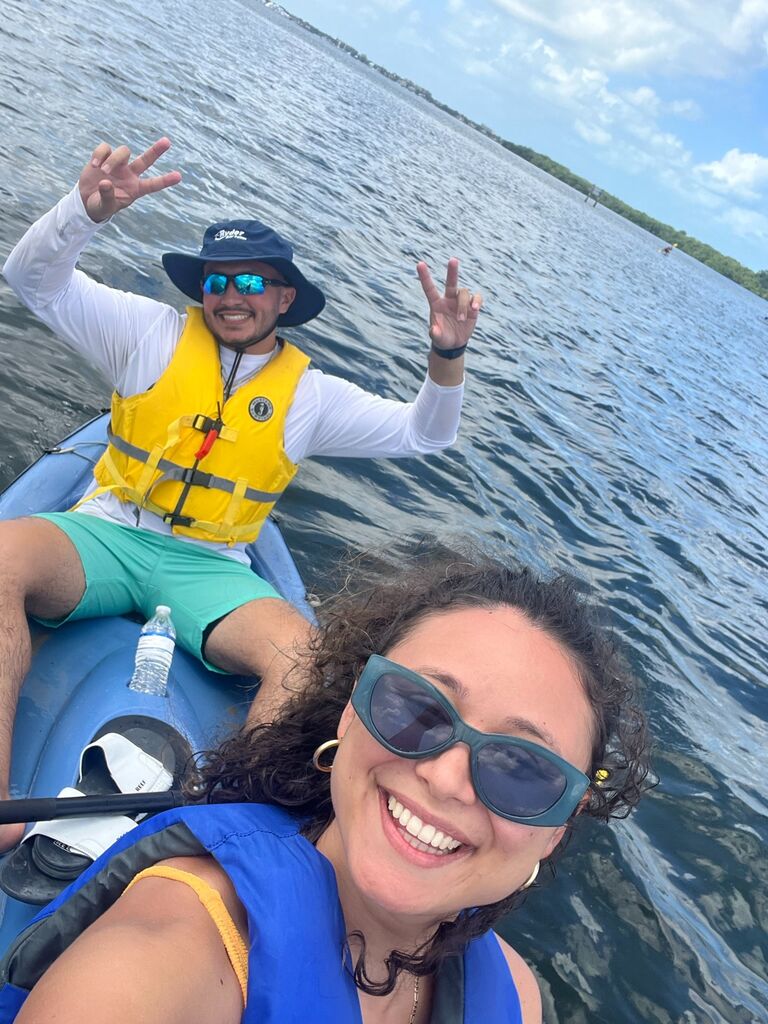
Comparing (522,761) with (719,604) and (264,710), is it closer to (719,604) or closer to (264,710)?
(264,710)

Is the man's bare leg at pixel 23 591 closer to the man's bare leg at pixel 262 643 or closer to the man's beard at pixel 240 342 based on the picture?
the man's bare leg at pixel 262 643

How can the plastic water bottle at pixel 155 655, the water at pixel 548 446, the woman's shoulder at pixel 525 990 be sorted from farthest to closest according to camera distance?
the water at pixel 548 446 < the plastic water bottle at pixel 155 655 < the woman's shoulder at pixel 525 990

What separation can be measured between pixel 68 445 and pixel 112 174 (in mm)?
1686

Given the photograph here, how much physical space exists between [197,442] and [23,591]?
3.74 feet

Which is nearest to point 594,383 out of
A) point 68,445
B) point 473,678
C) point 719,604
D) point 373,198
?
point 719,604

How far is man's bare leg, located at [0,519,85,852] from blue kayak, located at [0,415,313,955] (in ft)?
0.52

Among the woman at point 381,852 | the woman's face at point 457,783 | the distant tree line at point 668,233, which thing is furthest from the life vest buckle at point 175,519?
the distant tree line at point 668,233

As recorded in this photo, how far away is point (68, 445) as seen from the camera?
4.67 metres

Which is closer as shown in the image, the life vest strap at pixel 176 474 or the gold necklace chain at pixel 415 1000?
the gold necklace chain at pixel 415 1000

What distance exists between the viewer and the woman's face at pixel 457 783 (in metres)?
1.54

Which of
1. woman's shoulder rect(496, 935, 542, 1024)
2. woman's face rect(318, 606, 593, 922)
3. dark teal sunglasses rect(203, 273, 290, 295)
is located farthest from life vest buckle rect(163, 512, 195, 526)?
woman's shoulder rect(496, 935, 542, 1024)

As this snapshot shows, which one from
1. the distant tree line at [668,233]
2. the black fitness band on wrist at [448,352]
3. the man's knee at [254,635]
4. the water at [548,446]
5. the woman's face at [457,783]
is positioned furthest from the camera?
the distant tree line at [668,233]

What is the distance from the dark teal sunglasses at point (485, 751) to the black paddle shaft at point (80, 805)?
793 millimetres

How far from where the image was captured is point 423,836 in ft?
5.07
